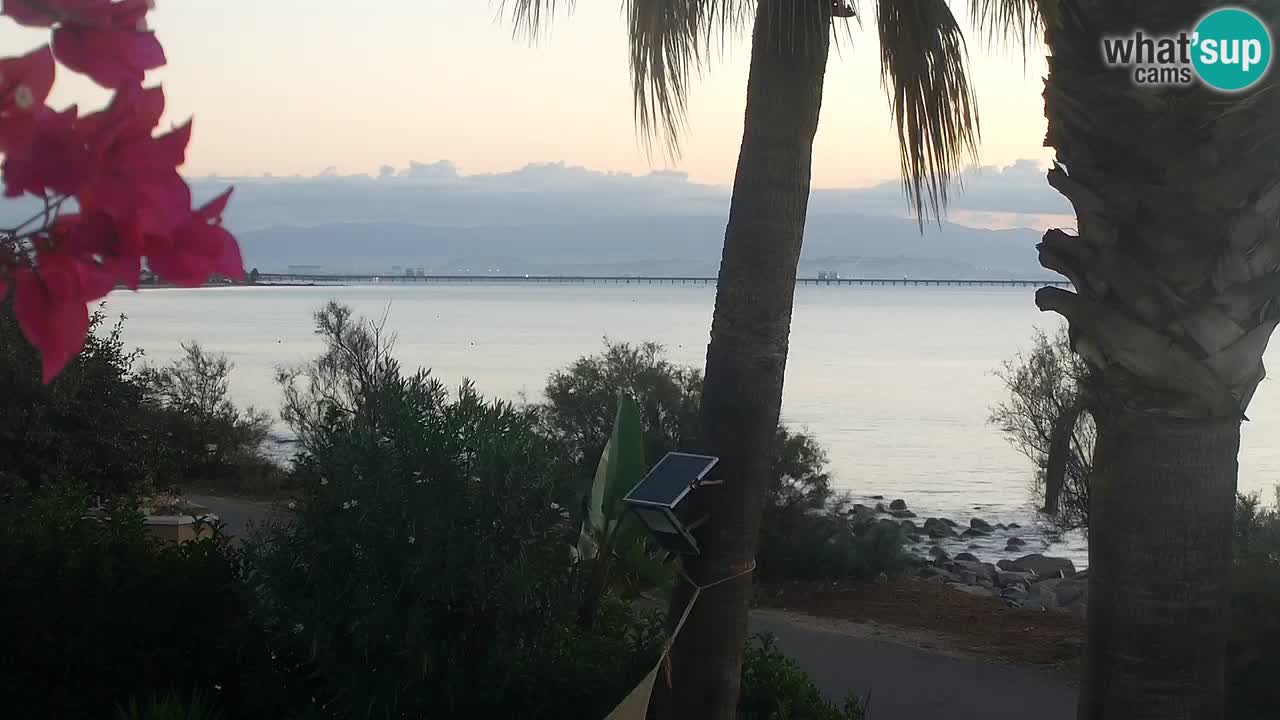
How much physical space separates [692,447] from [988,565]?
6572 mm

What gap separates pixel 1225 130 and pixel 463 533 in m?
3.03

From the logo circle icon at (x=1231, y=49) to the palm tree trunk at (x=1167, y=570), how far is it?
2.95 feet

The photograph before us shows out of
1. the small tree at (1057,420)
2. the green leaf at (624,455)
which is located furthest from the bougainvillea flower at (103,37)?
the small tree at (1057,420)

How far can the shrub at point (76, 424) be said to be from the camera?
10680 mm

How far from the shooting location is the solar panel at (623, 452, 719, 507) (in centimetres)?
457

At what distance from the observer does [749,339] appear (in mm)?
4996

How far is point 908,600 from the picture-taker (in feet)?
41.0

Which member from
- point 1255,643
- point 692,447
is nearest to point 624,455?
point 1255,643

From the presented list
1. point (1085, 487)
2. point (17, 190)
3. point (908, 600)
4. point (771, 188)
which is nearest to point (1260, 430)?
point (1085, 487)

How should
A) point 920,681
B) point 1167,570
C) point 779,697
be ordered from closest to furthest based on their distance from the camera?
point 1167,570, point 779,697, point 920,681

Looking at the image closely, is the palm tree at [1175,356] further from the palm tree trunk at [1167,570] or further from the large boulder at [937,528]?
the large boulder at [937,528]

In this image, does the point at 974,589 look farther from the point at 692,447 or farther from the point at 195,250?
the point at 195,250

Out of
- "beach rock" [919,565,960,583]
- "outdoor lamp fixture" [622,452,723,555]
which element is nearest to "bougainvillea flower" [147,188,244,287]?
"outdoor lamp fixture" [622,452,723,555]

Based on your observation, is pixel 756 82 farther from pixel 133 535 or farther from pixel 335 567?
pixel 133 535
